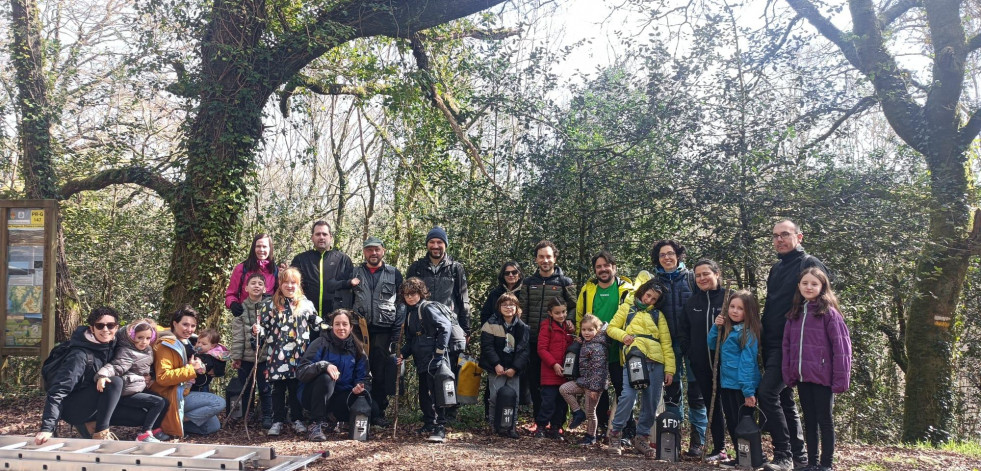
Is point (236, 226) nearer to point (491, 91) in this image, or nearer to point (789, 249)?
point (491, 91)

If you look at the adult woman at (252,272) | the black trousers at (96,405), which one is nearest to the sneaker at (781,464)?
the adult woman at (252,272)

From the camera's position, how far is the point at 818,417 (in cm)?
447

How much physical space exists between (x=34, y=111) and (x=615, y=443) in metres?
8.34

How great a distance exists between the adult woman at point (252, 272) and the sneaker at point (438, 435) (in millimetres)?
1992

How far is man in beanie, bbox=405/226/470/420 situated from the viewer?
244 inches

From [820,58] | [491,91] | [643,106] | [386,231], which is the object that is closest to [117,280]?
[386,231]

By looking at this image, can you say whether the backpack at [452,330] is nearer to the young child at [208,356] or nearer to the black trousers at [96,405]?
the young child at [208,356]

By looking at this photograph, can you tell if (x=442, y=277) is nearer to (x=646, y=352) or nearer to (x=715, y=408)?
(x=646, y=352)

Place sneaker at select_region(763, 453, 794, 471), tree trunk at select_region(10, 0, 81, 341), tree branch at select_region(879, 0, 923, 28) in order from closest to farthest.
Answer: sneaker at select_region(763, 453, 794, 471)
tree branch at select_region(879, 0, 923, 28)
tree trunk at select_region(10, 0, 81, 341)

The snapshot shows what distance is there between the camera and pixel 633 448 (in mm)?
5496

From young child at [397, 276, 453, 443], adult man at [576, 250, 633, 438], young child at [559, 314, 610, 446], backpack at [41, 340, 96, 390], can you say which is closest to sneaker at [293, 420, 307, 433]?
young child at [397, 276, 453, 443]

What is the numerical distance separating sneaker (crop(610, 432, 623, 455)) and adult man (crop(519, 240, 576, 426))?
2.95ft

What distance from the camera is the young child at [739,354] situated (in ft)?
15.8

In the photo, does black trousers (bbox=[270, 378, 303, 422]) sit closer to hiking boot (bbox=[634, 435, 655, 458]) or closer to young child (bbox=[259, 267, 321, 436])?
young child (bbox=[259, 267, 321, 436])
